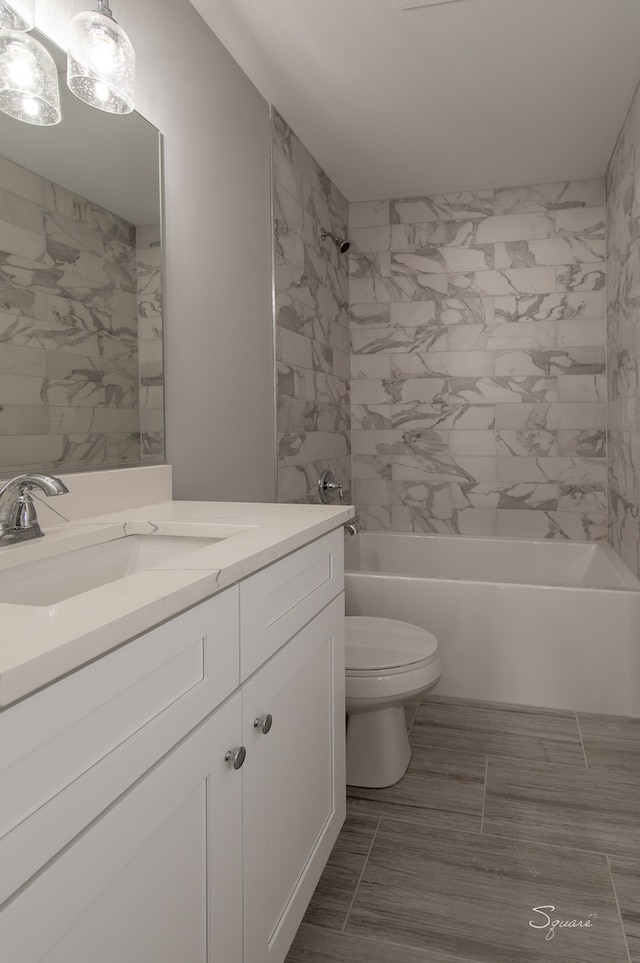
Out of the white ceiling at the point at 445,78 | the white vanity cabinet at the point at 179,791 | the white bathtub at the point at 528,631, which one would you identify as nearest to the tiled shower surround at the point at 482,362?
the white ceiling at the point at 445,78

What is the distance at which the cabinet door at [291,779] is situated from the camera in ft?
3.58

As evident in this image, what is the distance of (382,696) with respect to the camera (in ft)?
6.31

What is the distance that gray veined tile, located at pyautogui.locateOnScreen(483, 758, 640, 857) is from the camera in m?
1.75

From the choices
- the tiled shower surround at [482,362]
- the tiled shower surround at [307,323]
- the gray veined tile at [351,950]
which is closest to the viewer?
the gray veined tile at [351,950]

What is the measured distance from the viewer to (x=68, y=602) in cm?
77

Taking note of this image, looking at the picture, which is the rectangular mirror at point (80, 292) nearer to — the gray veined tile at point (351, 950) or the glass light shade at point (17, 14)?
the glass light shade at point (17, 14)

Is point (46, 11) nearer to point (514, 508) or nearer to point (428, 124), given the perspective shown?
point (428, 124)

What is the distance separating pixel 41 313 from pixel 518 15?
1.82 meters

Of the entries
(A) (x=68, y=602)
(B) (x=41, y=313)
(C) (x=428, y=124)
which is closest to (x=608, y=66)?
(C) (x=428, y=124)

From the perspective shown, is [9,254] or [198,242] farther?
[198,242]

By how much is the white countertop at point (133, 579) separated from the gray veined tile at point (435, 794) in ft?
2.97

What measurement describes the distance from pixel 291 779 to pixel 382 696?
693 millimetres

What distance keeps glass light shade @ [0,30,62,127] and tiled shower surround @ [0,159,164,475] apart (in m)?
0.11

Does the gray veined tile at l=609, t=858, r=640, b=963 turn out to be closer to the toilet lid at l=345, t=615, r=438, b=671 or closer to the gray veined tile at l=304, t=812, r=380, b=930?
the gray veined tile at l=304, t=812, r=380, b=930
